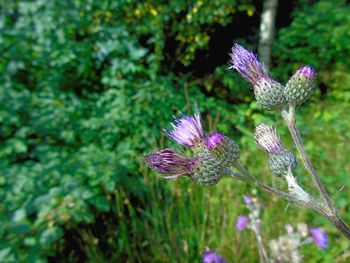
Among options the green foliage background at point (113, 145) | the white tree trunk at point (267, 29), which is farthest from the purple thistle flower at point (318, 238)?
the white tree trunk at point (267, 29)

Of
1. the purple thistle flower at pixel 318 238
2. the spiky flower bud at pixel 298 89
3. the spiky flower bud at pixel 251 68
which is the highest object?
the spiky flower bud at pixel 251 68

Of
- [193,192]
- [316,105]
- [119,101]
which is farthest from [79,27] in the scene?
[316,105]

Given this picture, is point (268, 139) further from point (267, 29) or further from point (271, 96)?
point (267, 29)

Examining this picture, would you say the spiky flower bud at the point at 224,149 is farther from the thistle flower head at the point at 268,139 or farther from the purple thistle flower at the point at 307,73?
the purple thistle flower at the point at 307,73

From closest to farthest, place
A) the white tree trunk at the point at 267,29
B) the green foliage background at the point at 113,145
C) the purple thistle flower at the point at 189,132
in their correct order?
the purple thistle flower at the point at 189,132 → the green foliage background at the point at 113,145 → the white tree trunk at the point at 267,29

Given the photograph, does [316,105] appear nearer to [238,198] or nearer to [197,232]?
[238,198]

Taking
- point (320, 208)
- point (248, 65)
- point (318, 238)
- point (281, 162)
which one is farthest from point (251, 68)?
point (318, 238)

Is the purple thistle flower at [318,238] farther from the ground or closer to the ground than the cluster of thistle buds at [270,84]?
closer to the ground
